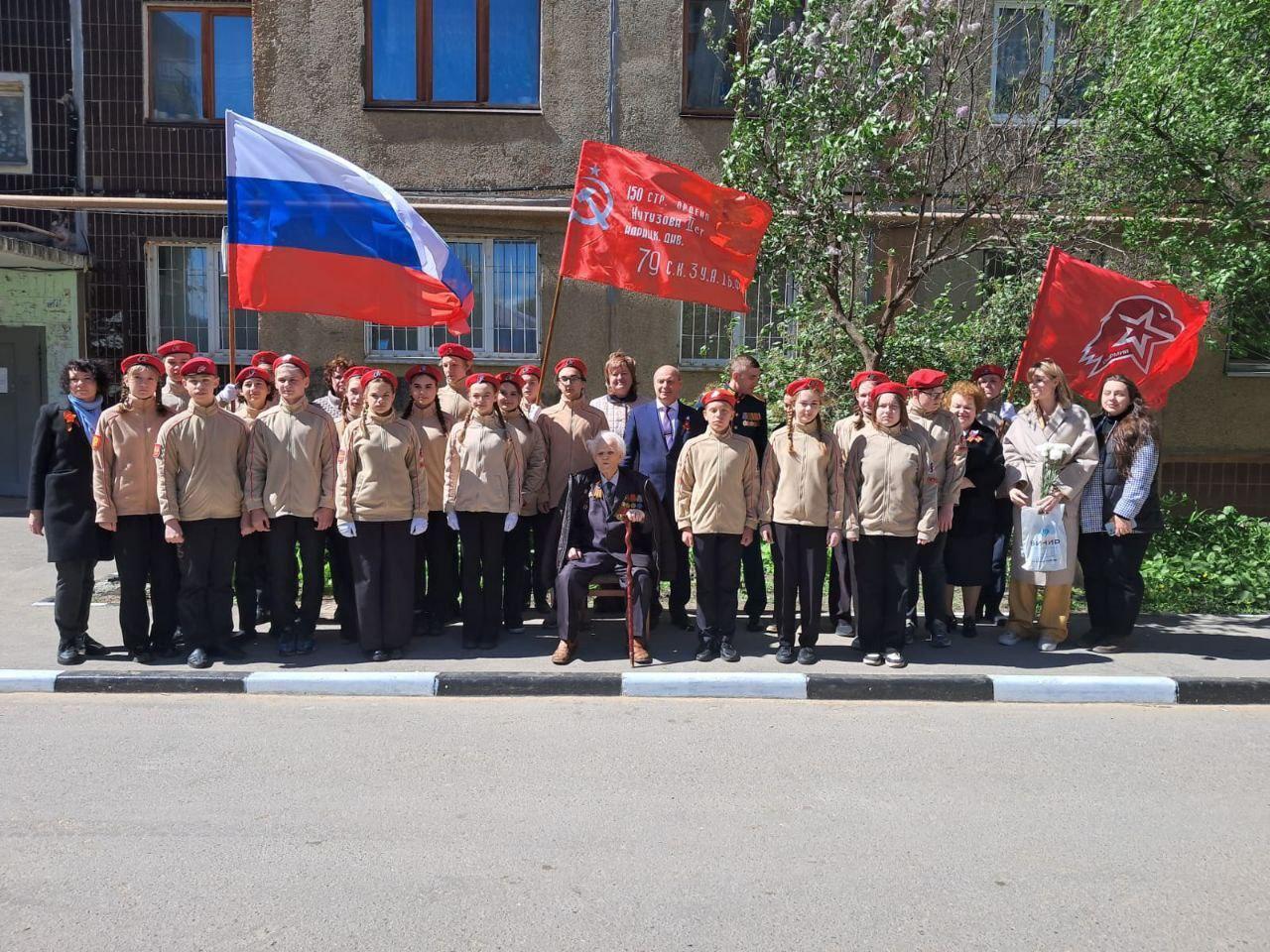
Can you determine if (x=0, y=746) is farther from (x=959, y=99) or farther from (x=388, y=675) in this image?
(x=959, y=99)

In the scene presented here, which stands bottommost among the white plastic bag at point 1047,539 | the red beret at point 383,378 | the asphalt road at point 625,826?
the asphalt road at point 625,826

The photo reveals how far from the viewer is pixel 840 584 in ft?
24.1

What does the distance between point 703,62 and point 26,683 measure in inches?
412

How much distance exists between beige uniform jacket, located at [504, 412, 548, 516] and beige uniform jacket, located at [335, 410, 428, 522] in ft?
2.77

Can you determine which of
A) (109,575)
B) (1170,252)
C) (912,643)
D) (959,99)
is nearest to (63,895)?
(912,643)

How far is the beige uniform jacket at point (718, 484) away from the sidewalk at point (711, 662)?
0.94 metres

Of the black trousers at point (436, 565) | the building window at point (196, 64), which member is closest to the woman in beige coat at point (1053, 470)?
the black trousers at point (436, 565)

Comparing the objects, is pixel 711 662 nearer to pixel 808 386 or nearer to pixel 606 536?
pixel 606 536

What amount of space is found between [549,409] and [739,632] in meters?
2.26

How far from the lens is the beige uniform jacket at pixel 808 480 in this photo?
6.45 meters

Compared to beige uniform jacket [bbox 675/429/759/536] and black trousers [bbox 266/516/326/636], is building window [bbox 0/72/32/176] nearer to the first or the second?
black trousers [bbox 266/516/326/636]

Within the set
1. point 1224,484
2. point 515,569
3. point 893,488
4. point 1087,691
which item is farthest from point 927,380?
point 1224,484

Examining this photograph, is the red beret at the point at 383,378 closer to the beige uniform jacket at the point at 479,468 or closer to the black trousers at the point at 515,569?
the beige uniform jacket at the point at 479,468

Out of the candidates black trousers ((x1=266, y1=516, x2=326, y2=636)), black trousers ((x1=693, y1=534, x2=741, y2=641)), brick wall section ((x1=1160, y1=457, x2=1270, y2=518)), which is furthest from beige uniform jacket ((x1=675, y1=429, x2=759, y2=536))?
brick wall section ((x1=1160, y1=457, x2=1270, y2=518))
